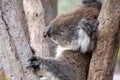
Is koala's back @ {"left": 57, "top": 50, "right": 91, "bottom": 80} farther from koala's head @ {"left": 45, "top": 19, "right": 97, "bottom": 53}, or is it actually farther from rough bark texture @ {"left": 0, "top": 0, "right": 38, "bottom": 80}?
rough bark texture @ {"left": 0, "top": 0, "right": 38, "bottom": 80}

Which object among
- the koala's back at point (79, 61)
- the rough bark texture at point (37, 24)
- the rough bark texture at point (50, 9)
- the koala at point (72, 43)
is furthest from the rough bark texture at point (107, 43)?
the rough bark texture at point (50, 9)

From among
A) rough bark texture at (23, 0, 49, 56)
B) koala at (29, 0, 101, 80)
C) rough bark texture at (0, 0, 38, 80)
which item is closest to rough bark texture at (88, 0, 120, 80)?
koala at (29, 0, 101, 80)

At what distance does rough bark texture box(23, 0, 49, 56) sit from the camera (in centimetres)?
298

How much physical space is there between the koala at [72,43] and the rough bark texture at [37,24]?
0.46 feet

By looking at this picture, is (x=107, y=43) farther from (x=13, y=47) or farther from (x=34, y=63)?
(x=13, y=47)

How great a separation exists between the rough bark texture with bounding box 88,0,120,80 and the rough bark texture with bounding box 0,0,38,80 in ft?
1.43

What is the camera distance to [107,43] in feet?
7.95

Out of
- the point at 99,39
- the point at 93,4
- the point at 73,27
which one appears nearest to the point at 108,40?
the point at 99,39

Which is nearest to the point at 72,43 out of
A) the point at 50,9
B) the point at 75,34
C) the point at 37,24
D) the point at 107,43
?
the point at 75,34

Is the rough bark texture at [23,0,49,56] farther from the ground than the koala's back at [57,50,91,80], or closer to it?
farther from the ground

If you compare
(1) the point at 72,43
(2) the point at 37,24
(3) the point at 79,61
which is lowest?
(3) the point at 79,61

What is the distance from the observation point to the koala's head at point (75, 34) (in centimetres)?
265

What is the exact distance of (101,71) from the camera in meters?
2.45

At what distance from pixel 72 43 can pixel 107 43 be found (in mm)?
470
